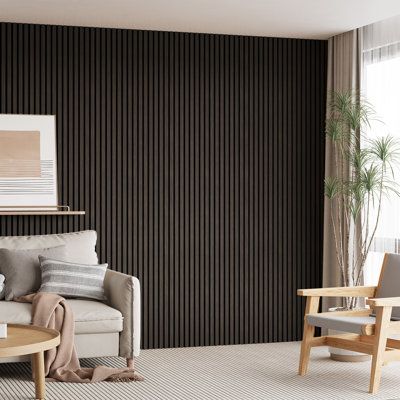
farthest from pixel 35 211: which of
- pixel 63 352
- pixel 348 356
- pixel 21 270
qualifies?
pixel 348 356

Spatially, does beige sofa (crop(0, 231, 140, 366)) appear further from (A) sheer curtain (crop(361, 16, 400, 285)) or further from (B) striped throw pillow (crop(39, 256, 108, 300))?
(A) sheer curtain (crop(361, 16, 400, 285))

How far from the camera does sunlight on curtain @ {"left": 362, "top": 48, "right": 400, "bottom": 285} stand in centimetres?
656

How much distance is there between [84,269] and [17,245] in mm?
596

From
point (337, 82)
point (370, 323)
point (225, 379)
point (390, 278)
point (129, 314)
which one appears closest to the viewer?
point (370, 323)

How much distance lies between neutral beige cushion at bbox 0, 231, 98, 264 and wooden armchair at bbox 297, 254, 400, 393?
163 centimetres

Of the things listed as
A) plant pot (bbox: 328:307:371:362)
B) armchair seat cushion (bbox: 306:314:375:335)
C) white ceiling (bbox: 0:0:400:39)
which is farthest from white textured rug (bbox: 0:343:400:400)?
white ceiling (bbox: 0:0:400:39)

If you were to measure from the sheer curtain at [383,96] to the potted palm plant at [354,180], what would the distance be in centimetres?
6

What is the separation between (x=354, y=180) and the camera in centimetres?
685

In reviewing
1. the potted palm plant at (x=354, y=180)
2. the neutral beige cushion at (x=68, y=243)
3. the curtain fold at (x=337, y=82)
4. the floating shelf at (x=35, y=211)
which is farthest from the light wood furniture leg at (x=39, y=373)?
the curtain fold at (x=337, y=82)

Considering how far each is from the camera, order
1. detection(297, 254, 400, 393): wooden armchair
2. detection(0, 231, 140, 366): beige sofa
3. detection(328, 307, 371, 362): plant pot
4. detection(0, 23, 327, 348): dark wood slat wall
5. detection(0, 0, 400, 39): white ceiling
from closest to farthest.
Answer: detection(297, 254, 400, 393): wooden armchair < detection(0, 231, 140, 366): beige sofa < detection(0, 0, 400, 39): white ceiling < detection(328, 307, 371, 362): plant pot < detection(0, 23, 327, 348): dark wood slat wall

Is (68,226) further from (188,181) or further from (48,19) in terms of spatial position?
(48,19)

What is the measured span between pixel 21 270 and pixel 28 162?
3.11 feet

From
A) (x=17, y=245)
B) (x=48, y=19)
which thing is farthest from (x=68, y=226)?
(x=48, y=19)

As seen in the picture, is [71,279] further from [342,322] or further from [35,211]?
[342,322]
